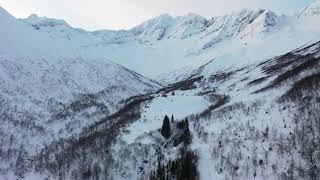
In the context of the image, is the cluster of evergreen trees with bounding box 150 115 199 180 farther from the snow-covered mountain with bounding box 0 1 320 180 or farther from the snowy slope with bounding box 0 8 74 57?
the snowy slope with bounding box 0 8 74 57

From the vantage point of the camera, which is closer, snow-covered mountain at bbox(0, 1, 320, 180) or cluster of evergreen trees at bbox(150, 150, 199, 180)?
snow-covered mountain at bbox(0, 1, 320, 180)

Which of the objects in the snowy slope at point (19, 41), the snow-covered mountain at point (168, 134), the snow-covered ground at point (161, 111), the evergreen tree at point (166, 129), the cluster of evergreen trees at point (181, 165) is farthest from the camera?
the snowy slope at point (19, 41)

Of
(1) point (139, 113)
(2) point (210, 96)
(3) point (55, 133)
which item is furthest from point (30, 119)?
(2) point (210, 96)

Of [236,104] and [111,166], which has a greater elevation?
[236,104]

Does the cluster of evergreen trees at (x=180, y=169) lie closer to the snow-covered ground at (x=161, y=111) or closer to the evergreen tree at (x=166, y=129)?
the evergreen tree at (x=166, y=129)

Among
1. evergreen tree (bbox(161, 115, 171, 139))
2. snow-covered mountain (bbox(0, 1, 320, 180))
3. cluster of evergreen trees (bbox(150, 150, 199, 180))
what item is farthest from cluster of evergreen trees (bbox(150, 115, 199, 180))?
evergreen tree (bbox(161, 115, 171, 139))

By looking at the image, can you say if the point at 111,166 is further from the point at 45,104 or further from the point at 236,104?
the point at 45,104

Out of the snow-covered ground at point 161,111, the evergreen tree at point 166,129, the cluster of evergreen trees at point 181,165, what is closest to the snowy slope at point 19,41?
the snow-covered ground at point 161,111

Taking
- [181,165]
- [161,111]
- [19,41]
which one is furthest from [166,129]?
[19,41]

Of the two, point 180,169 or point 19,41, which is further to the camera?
point 19,41

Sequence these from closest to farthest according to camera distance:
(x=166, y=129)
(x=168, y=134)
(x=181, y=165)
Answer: (x=181, y=165) < (x=168, y=134) < (x=166, y=129)

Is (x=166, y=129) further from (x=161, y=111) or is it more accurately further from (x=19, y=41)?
(x=19, y=41)
